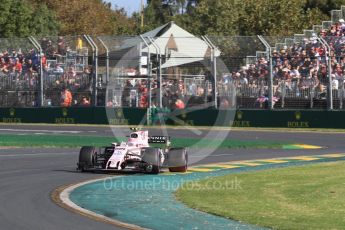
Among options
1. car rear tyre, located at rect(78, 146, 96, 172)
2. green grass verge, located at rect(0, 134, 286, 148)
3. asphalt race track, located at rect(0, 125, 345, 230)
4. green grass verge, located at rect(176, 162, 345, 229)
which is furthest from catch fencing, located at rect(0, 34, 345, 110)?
car rear tyre, located at rect(78, 146, 96, 172)

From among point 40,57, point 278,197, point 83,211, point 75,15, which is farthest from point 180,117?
point 75,15

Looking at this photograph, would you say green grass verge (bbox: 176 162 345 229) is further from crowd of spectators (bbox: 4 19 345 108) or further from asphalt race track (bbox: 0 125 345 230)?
crowd of spectators (bbox: 4 19 345 108)

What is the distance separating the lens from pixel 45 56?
40.9 meters

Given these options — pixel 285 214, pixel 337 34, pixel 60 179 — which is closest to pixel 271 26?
pixel 337 34

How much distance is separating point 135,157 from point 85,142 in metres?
10.5

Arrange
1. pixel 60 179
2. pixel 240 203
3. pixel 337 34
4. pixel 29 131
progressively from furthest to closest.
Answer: pixel 337 34 < pixel 29 131 < pixel 60 179 < pixel 240 203

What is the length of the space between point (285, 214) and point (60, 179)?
6969 millimetres

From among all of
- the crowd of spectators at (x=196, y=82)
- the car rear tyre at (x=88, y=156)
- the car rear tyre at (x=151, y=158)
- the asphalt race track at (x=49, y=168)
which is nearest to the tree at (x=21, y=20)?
the crowd of spectators at (x=196, y=82)

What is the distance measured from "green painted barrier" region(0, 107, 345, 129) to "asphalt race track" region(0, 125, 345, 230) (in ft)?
4.90

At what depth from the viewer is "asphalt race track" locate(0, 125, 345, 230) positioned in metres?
12.9

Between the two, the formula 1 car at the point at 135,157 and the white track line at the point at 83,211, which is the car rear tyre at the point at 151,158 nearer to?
the formula 1 car at the point at 135,157

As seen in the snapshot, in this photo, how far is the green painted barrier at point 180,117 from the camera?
37125mm

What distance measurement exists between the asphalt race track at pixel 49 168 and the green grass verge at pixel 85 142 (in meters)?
1.52

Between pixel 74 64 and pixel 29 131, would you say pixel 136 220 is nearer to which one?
pixel 29 131
